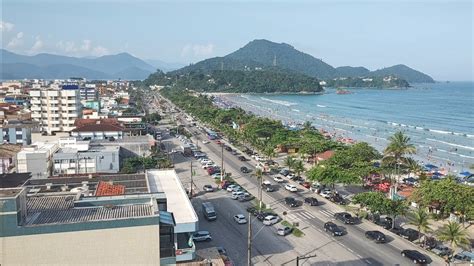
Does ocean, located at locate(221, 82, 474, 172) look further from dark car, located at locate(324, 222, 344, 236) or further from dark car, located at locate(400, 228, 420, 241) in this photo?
dark car, located at locate(324, 222, 344, 236)

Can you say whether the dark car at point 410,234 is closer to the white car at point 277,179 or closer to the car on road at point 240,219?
the car on road at point 240,219

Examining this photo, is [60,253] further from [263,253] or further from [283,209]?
[283,209]

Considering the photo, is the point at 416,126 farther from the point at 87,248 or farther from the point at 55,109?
the point at 87,248

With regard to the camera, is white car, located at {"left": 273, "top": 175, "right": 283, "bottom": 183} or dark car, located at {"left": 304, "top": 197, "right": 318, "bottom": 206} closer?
dark car, located at {"left": 304, "top": 197, "right": 318, "bottom": 206}

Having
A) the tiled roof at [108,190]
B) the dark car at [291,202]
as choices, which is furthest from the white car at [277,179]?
the tiled roof at [108,190]

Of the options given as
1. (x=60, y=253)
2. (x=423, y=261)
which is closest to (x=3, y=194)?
(x=60, y=253)

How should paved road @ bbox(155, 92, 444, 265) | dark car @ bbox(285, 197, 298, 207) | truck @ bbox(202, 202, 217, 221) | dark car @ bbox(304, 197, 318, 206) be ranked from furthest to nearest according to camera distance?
dark car @ bbox(304, 197, 318, 206), dark car @ bbox(285, 197, 298, 207), truck @ bbox(202, 202, 217, 221), paved road @ bbox(155, 92, 444, 265)

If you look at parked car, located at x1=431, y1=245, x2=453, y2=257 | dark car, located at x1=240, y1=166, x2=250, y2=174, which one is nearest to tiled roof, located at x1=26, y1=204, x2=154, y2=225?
parked car, located at x1=431, y1=245, x2=453, y2=257
